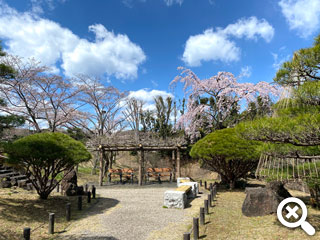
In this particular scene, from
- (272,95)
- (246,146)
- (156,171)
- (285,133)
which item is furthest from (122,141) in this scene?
(285,133)

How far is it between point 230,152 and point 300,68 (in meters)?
5.78

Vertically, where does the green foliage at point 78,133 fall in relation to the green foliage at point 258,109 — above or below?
below

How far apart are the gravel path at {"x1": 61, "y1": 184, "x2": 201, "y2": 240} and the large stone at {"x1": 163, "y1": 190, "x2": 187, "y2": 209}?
0.24 meters

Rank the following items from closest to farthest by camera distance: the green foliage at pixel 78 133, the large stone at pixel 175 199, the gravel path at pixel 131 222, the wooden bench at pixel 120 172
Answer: the gravel path at pixel 131 222, the large stone at pixel 175 199, the wooden bench at pixel 120 172, the green foliage at pixel 78 133

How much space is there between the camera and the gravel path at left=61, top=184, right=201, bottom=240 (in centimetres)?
507

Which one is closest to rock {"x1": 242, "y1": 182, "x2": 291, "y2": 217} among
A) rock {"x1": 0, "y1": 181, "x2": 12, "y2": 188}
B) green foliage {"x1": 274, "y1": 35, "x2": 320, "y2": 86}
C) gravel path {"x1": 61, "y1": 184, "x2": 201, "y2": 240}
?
gravel path {"x1": 61, "y1": 184, "x2": 201, "y2": 240}

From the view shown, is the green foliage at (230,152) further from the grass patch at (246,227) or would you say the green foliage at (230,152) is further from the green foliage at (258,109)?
the green foliage at (258,109)

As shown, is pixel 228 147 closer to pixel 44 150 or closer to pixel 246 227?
pixel 246 227

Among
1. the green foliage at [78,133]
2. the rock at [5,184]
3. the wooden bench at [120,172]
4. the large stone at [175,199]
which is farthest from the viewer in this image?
the green foliage at [78,133]

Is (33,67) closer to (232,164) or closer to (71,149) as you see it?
(71,149)

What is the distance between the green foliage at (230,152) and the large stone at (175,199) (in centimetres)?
287

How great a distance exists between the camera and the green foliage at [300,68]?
378cm

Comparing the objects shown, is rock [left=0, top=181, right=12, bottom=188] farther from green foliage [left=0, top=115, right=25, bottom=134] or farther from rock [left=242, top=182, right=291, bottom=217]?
rock [left=242, top=182, right=291, bottom=217]

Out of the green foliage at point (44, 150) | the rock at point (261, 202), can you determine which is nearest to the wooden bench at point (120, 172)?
the green foliage at point (44, 150)
